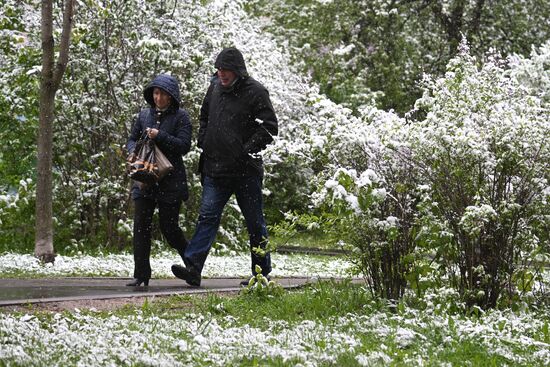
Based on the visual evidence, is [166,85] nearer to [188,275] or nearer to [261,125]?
[261,125]

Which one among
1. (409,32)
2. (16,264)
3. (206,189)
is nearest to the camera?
(206,189)

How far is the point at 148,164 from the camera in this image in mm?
9047

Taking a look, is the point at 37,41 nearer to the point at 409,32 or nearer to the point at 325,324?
the point at 325,324

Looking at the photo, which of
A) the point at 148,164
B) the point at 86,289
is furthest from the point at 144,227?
the point at 86,289

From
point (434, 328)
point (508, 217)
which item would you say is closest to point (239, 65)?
point (508, 217)

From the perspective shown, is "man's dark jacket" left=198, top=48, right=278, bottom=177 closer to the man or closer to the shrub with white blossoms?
the man

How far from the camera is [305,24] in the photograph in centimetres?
2898

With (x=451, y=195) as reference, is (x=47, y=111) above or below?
above

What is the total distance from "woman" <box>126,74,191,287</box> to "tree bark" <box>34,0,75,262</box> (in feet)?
8.69

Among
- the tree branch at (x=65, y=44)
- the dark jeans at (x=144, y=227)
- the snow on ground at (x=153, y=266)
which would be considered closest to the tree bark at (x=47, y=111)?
the tree branch at (x=65, y=44)

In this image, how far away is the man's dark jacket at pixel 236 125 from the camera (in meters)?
8.97

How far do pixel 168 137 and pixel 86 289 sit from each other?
66.2 inches

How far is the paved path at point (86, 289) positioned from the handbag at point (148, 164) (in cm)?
107

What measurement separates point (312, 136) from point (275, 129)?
1.38 meters
